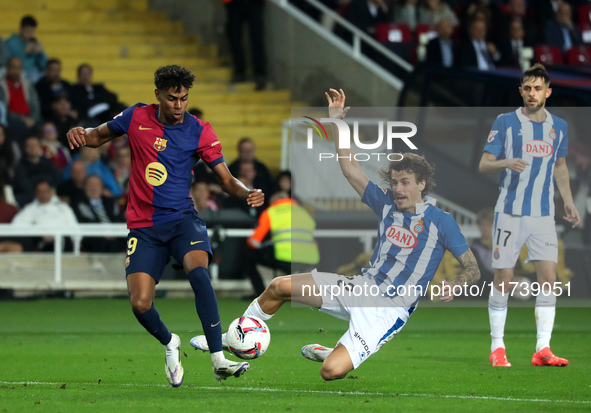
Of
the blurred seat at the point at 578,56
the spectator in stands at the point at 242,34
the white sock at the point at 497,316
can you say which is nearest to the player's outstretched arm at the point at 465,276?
the white sock at the point at 497,316

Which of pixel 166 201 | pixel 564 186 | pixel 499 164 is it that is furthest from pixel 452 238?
pixel 166 201

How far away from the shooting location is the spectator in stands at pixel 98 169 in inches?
592

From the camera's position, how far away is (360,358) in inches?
277

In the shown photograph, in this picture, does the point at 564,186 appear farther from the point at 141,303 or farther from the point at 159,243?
the point at 141,303

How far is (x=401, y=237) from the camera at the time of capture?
735 cm

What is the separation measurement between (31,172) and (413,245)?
865 centimetres

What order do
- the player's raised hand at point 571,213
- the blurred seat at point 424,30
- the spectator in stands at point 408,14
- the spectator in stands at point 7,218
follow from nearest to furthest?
1. the player's raised hand at point 571,213
2. the spectator in stands at point 7,218
3. the blurred seat at point 424,30
4. the spectator in stands at point 408,14

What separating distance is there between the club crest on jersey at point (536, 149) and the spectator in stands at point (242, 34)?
9.83m

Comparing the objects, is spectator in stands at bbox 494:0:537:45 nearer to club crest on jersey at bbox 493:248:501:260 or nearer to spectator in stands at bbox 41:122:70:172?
spectator in stands at bbox 41:122:70:172

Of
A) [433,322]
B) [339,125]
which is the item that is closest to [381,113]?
[433,322]

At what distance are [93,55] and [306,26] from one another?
3.59 m

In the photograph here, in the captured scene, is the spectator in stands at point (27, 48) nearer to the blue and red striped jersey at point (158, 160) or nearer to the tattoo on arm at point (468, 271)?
the blue and red striped jersey at point (158, 160)

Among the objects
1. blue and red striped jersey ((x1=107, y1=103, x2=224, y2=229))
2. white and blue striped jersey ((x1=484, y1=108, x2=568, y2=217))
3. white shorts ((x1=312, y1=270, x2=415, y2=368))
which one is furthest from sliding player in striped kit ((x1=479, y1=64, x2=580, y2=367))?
blue and red striped jersey ((x1=107, y1=103, x2=224, y2=229))

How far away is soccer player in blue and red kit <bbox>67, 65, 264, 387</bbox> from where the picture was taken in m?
6.94
